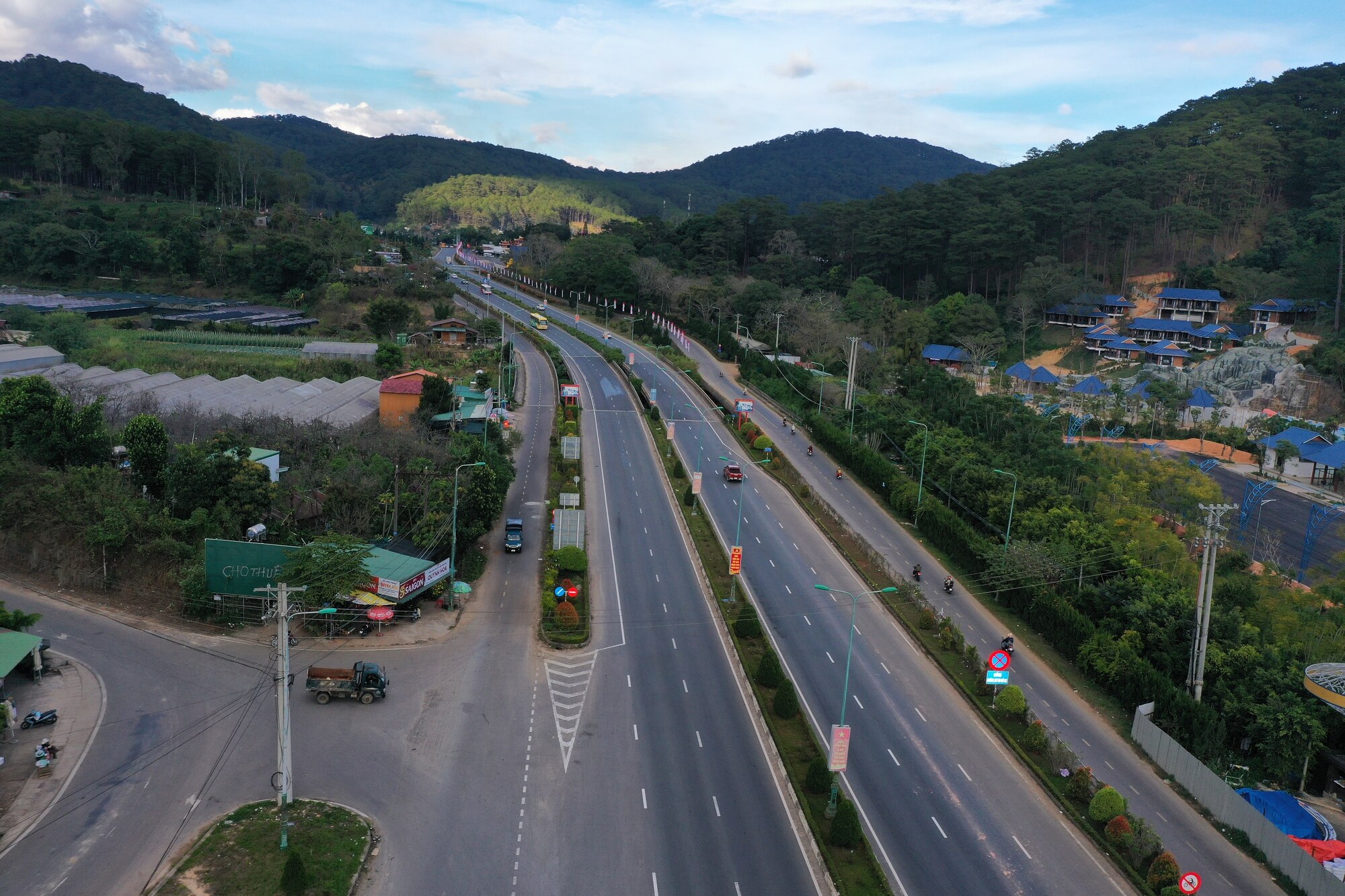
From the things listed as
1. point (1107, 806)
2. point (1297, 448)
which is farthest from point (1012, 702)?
point (1297, 448)

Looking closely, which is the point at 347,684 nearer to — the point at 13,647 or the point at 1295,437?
the point at 13,647

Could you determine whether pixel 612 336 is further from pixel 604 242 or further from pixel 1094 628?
pixel 1094 628

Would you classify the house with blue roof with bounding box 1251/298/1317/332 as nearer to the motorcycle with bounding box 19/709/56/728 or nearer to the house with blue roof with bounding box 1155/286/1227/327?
the house with blue roof with bounding box 1155/286/1227/327

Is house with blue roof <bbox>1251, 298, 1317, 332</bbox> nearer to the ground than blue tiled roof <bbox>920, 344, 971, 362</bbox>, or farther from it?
farther from it

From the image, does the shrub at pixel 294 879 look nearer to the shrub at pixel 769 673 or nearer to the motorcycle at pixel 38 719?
the motorcycle at pixel 38 719

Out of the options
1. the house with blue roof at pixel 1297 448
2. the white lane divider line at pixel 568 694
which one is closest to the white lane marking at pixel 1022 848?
the white lane divider line at pixel 568 694

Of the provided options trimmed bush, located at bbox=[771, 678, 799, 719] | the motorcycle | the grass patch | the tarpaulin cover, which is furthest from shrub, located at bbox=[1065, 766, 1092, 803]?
the motorcycle
